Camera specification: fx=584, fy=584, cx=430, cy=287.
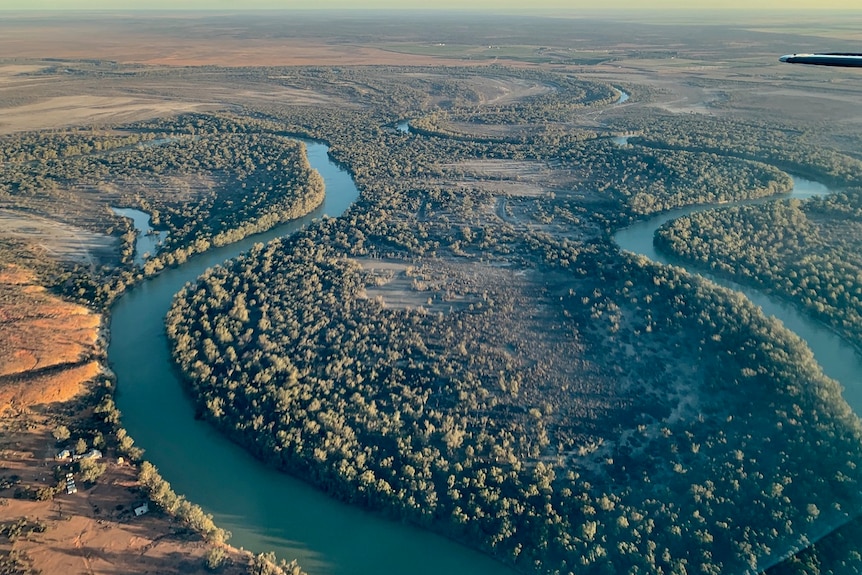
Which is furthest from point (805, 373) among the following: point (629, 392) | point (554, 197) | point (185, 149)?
point (185, 149)

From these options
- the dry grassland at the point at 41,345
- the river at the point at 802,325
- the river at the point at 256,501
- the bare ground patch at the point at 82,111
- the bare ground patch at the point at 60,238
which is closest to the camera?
the river at the point at 256,501

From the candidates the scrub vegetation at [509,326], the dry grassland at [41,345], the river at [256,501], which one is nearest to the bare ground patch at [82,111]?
the scrub vegetation at [509,326]

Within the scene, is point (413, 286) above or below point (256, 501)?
above

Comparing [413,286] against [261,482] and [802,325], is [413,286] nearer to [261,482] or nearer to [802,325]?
[261,482]

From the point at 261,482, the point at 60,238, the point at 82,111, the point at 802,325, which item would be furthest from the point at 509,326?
the point at 82,111

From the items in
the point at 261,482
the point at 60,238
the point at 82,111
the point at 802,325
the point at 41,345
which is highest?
the point at 82,111

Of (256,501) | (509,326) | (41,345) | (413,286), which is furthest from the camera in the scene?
(413,286)

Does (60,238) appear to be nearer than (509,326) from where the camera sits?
No

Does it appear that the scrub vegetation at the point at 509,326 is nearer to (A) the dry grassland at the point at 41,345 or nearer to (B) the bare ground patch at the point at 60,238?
(B) the bare ground patch at the point at 60,238
